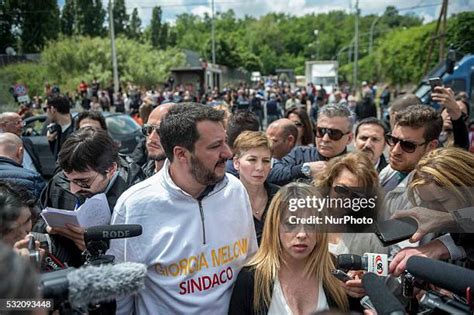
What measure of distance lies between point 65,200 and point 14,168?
0.93m

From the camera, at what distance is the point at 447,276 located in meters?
1.16

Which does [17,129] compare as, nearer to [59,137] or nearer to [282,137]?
[59,137]

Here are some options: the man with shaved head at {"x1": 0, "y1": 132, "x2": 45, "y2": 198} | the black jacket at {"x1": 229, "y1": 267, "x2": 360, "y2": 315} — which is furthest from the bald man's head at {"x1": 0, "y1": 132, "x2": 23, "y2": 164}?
the black jacket at {"x1": 229, "y1": 267, "x2": 360, "y2": 315}

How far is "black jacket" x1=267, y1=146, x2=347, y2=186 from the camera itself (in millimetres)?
3338

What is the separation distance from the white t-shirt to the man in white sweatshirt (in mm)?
263

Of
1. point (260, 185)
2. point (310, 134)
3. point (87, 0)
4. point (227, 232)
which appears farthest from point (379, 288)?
point (87, 0)

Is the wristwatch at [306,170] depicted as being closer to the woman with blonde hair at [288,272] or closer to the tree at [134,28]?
the woman with blonde hair at [288,272]

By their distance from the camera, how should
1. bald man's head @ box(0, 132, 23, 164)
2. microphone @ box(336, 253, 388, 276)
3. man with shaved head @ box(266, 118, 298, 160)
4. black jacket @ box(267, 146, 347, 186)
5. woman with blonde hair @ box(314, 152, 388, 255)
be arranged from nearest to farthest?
microphone @ box(336, 253, 388, 276)
woman with blonde hair @ box(314, 152, 388, 255)
black jacket @ box(267, 146, 347, 186)
bald man's head @ box(0, 132, 23, 164)
man with shaved head @ box(266, 118, 298, 160)

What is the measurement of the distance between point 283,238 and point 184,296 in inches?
20.4

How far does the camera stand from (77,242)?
6.20 ft

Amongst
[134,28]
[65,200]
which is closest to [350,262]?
[65,200]

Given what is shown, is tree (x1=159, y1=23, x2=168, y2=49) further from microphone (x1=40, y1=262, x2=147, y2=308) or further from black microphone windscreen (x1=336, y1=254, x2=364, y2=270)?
microphone (x1=40, y1=262, x2=147, y2=308)

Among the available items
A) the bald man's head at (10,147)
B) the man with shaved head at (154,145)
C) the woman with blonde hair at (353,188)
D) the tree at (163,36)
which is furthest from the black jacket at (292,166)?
the tree at (163,36)

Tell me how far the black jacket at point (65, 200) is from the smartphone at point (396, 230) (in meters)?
1.28
